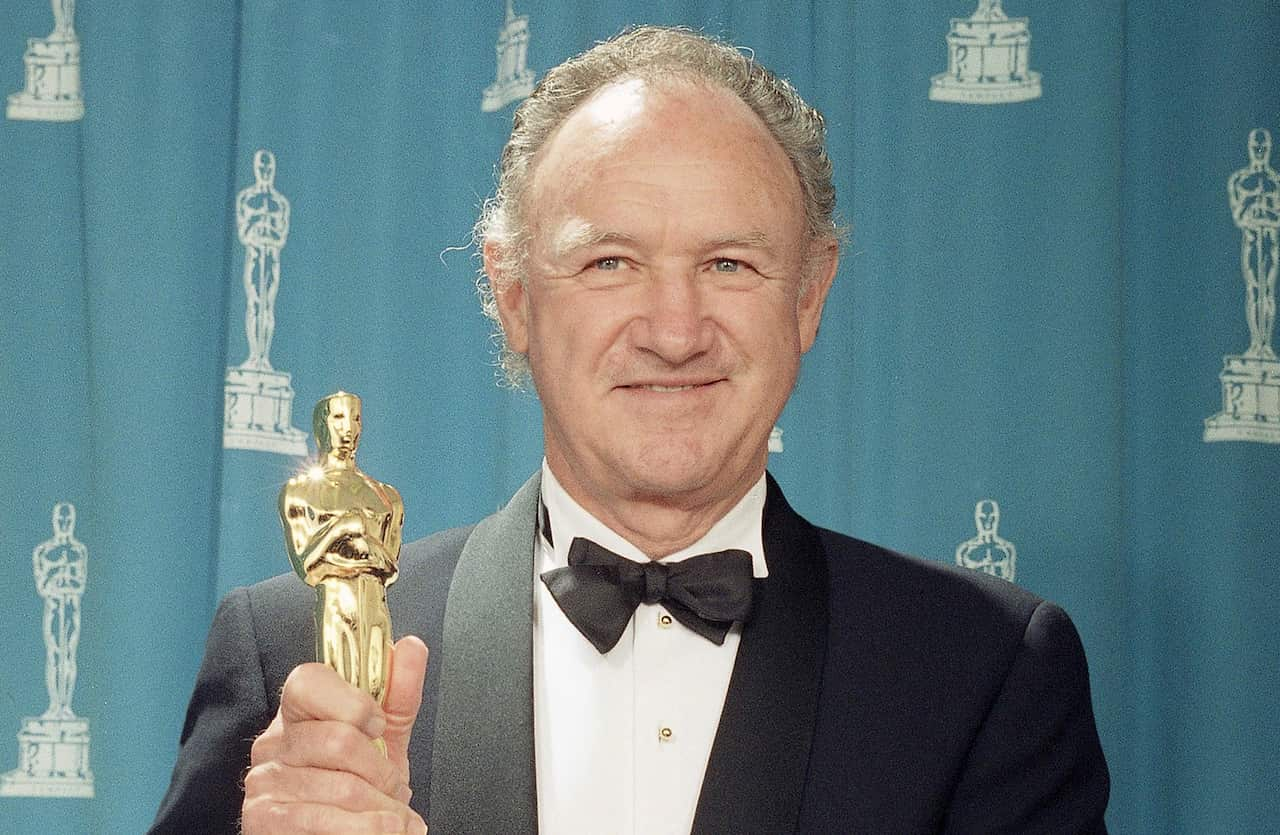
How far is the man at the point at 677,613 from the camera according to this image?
171 centimetres

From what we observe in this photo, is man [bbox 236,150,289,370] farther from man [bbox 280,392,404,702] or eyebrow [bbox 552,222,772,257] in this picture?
man [bbox 280,392,404,702]

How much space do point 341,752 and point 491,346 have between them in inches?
51.6

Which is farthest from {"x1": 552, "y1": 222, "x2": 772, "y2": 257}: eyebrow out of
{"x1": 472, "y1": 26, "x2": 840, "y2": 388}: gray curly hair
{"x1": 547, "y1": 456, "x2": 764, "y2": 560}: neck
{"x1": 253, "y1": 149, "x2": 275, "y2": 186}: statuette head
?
{"x1": 253, "y1": 149, "x2": 275, "y2": 186}: statuette head

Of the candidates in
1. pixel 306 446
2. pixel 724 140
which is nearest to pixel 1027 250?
pixel 724 140

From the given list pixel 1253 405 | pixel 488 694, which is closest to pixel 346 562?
pixel 488 694

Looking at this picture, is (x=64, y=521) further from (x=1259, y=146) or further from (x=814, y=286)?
(x=1259, y=146)

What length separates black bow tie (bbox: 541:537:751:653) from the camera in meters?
1.75

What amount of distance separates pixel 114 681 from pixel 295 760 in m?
1.25

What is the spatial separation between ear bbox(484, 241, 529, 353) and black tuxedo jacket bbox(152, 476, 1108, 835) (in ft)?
0.60

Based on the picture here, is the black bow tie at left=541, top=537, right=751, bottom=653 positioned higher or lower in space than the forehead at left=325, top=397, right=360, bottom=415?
lower

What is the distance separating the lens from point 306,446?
248 centimetres

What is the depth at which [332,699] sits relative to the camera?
1228 millimetres

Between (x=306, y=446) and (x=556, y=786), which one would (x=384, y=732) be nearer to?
(x=556, y=786)

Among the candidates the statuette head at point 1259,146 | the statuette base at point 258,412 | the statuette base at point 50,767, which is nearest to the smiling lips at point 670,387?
the statuette base at point 258,412
